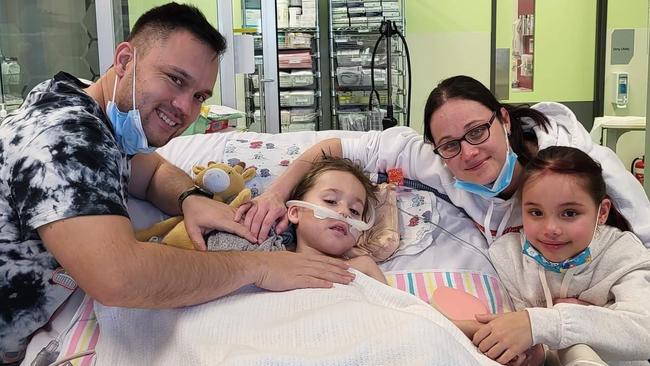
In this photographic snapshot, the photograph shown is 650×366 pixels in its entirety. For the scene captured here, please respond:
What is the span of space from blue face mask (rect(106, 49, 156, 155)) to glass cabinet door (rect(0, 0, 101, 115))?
5.65ft

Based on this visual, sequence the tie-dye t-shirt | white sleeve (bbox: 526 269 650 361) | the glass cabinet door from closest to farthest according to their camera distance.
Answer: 1. the tie-dye t-shirt
2. white sleeve (bbox: 526 269 650 361)
3. the glass cabinet door

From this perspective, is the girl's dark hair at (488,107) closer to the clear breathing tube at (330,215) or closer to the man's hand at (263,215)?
the clear breathing tube at (330,215)

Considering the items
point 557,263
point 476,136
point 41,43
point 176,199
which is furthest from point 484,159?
point 41,43

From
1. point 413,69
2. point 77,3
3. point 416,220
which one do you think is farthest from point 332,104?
point 416,220

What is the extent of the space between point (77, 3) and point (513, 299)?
3.05 metres

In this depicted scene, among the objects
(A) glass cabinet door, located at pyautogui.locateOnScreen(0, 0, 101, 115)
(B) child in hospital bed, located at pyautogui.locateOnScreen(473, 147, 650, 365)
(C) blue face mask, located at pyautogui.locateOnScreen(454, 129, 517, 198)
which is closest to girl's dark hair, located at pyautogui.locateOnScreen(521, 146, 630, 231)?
(B) child in hospital bed, located at pyautogui.locateOnScreen(473, 147, 650, 365)

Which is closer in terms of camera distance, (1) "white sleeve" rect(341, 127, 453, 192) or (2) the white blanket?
(2) the white blanket

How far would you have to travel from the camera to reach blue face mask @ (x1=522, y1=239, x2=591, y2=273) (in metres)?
1.50

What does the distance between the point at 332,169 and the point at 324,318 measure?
2.25 ft

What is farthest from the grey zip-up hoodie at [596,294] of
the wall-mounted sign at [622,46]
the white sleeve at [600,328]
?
the wall-mounted sign at [622,46]

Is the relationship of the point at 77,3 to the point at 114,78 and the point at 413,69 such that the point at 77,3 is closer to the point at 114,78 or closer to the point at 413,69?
the point at 114,78

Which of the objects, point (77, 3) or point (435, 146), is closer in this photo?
point (435, 146)

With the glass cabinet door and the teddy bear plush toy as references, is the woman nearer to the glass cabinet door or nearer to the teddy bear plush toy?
the teddy bear plush toy

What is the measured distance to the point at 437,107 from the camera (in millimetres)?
1784
